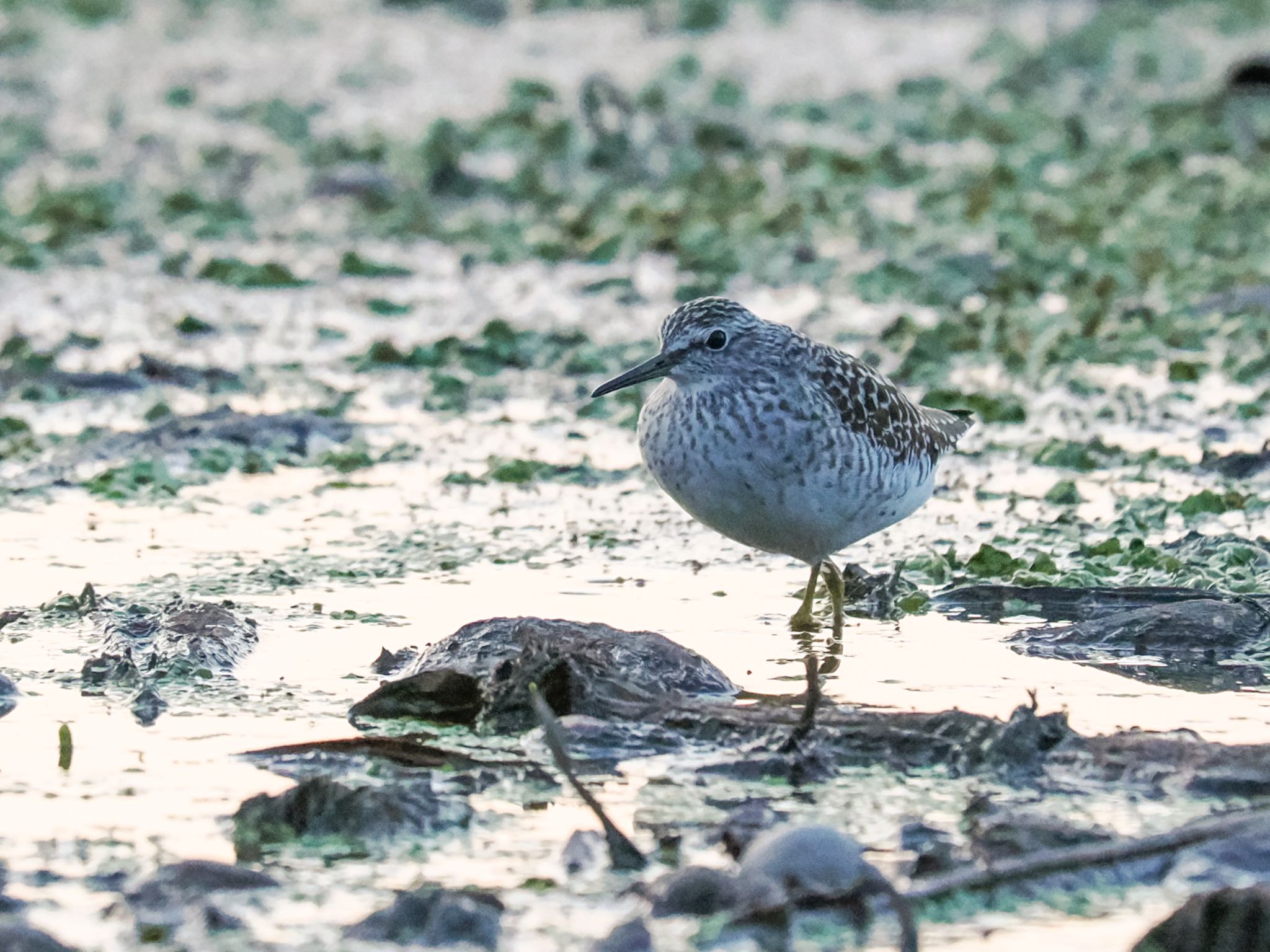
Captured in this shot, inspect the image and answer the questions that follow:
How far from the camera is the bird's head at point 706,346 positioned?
24.5ft

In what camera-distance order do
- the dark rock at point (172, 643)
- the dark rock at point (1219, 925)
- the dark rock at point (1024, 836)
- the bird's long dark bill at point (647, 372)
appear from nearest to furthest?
the dark rock at point (1219, 925) → the dark rock at point (1024, 836) → the dark rock at point (172, 643) → the bird's long dark bill at point (647, 372)

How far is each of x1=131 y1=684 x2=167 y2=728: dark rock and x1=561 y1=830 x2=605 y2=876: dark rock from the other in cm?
158

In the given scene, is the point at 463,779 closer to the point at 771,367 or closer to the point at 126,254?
the point at 771,367

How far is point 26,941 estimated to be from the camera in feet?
14.3

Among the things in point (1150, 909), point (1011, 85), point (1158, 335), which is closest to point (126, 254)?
point (1158, 335)

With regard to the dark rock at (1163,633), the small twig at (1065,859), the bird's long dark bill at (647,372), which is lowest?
the small twig at (1065,859)

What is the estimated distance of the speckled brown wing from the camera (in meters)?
7.70

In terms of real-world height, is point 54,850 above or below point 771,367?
below

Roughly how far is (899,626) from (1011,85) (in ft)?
42.8

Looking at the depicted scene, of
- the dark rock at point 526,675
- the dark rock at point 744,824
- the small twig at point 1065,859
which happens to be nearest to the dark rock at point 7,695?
the dark rock at point 526,675

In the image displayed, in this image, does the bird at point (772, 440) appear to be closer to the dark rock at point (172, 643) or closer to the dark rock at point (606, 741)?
the dark rock at point (606, 741)

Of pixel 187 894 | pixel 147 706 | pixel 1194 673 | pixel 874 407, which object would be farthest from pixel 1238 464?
pixel 187 894

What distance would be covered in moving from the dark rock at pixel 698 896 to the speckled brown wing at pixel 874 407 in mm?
3123

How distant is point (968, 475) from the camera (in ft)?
31.6
